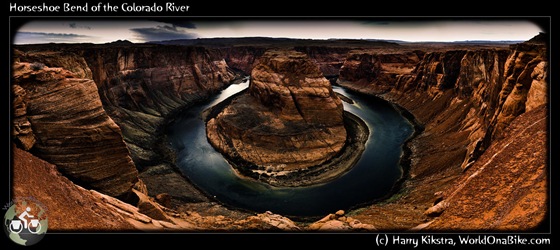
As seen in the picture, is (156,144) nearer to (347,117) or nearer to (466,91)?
(347,117)

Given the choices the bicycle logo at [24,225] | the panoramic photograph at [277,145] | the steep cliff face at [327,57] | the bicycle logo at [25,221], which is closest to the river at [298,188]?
the panoramic photograph at [277,145]

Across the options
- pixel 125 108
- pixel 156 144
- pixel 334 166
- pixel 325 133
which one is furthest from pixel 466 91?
pixel 125 108

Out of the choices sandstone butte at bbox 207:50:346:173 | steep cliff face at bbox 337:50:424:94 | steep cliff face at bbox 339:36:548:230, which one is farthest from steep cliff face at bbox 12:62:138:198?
steep cliff face at bbox 337:50:424:94

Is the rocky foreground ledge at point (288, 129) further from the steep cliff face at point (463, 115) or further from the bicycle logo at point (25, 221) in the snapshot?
the bicycle logo at point (25, 221)

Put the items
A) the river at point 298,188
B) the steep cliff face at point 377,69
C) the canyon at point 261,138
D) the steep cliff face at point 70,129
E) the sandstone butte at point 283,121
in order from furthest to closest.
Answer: the steep cliff face at point 377,69
the sandstone butte at point 283,121
the river at point 298,188
the steep cliff face at point 70,129
the canyon at point 261,138

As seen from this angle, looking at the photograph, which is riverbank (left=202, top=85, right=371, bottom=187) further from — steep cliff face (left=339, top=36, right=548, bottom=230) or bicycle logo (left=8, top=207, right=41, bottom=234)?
bicycle logo (left=8, top=207, right=41, bottom=234)

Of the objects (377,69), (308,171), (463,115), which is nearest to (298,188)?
(308,171)

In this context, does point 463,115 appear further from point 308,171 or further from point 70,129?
point 70,129
